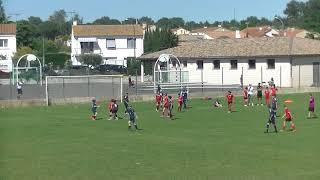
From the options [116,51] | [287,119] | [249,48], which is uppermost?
[116,51]

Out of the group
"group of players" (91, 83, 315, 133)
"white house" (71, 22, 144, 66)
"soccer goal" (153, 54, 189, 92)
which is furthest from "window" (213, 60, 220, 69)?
"white house" (71, 22, 144, 66)

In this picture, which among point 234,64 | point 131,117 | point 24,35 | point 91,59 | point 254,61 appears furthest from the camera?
point 24,35

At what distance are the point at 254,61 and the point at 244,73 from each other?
153 centimetres

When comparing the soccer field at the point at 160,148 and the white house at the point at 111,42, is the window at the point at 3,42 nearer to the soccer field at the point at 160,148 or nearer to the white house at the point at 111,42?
the white house at the point at 111,42

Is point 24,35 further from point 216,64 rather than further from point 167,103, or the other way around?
point 167,103

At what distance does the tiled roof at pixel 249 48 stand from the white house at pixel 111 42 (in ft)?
99.1

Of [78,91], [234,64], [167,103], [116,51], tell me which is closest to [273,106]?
[167,103]

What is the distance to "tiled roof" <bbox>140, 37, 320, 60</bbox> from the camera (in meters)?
69.6

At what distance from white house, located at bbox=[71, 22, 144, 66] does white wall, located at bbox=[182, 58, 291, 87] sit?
117 ft

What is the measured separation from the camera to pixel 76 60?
361 feet

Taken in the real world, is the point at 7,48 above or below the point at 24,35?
below

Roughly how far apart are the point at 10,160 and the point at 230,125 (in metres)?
14.4

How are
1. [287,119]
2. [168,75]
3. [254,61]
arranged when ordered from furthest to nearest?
[254,61]
[168,75]
[287,119]

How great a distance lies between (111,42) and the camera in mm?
110688
